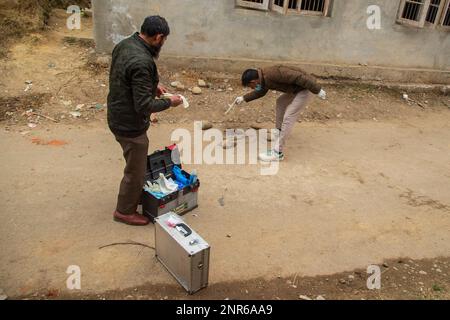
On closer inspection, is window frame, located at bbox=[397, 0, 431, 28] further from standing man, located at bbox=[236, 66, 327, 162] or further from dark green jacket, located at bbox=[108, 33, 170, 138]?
dark green jacket, located at bbox=[108, 33, 170, 138]

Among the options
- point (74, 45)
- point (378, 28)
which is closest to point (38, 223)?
point (74, 45)

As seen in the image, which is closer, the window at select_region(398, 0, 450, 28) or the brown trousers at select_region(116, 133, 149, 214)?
the brown trousers at select_region(116, 133, 149, 214)

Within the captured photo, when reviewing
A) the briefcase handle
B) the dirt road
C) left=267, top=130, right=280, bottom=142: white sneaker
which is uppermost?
the briefcase handle

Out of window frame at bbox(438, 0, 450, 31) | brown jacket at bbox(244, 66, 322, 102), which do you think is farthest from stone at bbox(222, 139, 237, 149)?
window frame at bbox(438, 0, 450, 31)

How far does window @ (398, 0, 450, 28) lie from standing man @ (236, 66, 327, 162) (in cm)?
381

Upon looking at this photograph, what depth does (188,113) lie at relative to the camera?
21.5 feet

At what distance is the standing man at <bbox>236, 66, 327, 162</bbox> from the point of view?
504cm

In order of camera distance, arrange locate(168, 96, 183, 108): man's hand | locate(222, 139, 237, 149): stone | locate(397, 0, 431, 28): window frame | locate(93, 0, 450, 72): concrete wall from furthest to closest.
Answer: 1. locate(397, 0, 431, 28): window frame
2. locate(93, 0, 450, 72): concrete wall
3. locate(222, 139, 237, 149): stone
4. locate(168, 96, 183, 108): man's hand

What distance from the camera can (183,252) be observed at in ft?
10.2

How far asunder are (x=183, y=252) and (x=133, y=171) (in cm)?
99

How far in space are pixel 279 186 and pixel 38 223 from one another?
9.12ft

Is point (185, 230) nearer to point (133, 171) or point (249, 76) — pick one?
point (133, 171)

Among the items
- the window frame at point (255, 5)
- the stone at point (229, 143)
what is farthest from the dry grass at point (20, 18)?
the stone at point (229, 143)

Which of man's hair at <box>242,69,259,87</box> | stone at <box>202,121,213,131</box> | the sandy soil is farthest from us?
stone at <box>202,121,213,131</box>
